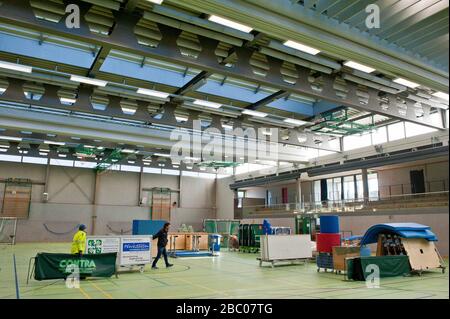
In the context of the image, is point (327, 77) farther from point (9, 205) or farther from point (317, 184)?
point (9, 205)

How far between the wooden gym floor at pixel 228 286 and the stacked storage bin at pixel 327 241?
2.04ft

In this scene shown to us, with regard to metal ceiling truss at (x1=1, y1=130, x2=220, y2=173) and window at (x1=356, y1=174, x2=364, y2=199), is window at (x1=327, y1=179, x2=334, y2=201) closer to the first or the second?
window at (x1=356, y1=174, x2=364, y2=199)

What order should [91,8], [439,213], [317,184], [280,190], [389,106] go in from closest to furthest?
[91,8] < [389,106] < [439,213] < [317,184] < [280,190]

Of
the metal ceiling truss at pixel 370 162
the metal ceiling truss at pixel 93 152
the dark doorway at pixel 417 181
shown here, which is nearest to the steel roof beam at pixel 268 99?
the metal ceiling truss at pixel 370 162

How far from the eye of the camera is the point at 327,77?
14.7m

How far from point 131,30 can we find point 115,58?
378 centimetres

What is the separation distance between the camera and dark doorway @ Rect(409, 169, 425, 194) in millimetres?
26875

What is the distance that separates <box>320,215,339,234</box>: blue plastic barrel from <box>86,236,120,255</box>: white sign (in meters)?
8.93

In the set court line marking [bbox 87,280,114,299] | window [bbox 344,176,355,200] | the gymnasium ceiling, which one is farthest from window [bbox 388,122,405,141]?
court line marking [bbox 87,280,114,299]

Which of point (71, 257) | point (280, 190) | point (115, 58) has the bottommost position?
point (71, 257)

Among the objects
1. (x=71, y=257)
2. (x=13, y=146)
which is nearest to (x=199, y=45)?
(x=71, y=257)

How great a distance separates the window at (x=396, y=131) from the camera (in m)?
24.1

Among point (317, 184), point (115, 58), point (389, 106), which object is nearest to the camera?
point (115, 58)

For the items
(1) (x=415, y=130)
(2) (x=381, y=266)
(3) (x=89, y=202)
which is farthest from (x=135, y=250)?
(3) (x=89, y=202)
